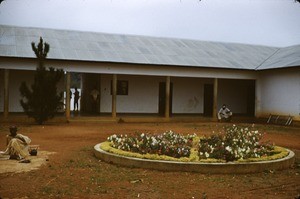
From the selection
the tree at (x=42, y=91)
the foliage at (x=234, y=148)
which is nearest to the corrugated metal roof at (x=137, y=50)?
the tree at (x=42, y=91)

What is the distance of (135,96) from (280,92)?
360 inches

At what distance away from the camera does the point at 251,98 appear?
A: 2812 cm

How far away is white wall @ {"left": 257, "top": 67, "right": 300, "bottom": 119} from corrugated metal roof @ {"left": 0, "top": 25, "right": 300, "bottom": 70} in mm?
684

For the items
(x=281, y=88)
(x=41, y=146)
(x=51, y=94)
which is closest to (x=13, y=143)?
(x=41, y=146)

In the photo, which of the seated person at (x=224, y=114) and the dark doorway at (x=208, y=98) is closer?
the seated person at (x=224, y=114)

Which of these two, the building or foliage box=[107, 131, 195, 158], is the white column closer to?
the building

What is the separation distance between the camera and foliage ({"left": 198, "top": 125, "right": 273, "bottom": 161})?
8.71 m

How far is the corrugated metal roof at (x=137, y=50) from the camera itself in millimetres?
21219

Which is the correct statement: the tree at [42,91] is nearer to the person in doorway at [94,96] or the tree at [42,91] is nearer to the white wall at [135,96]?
the person in doorway at [94,96]

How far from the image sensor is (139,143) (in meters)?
10.0

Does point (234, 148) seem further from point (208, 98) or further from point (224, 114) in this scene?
point (208, 98)

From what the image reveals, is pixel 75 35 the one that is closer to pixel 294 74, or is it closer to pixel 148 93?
pixel 148 93

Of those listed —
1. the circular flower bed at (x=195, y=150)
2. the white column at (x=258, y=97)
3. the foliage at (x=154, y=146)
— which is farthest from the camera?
the white column at (x=258, y=97)

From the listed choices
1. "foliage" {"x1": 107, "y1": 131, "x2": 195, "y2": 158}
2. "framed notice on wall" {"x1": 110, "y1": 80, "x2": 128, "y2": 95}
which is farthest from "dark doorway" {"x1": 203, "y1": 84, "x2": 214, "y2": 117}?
"foliage" {"x1": 107, "y1": 131, "x2": 195, "y2": 158}
